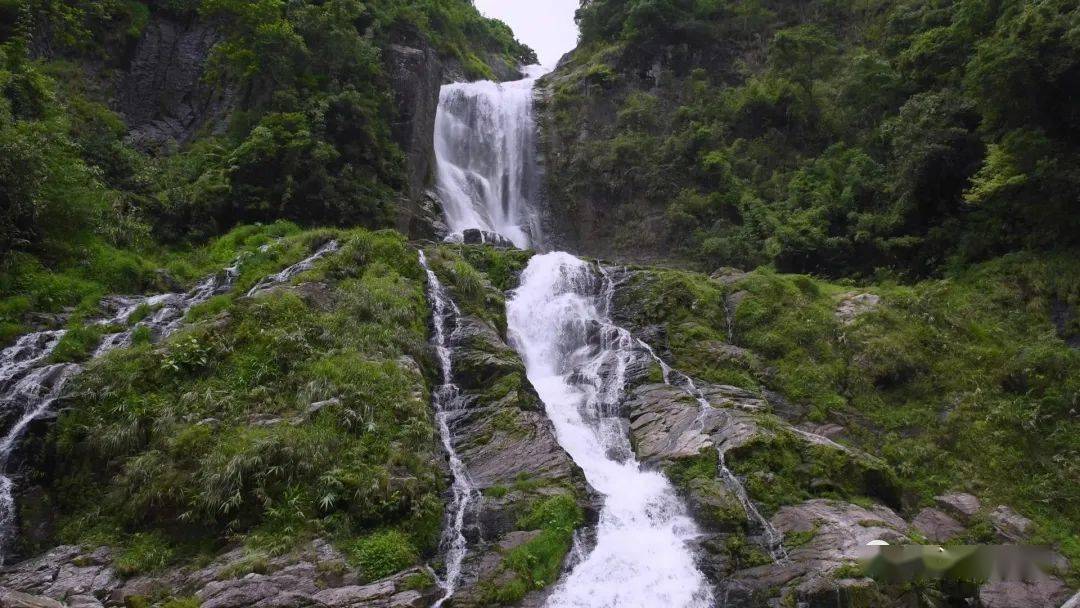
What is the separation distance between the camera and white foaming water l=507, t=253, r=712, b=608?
9891mm

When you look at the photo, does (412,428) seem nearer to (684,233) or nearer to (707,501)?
(707,501)

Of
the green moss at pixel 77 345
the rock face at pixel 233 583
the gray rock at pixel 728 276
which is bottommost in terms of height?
the rock face at pixel 233 583

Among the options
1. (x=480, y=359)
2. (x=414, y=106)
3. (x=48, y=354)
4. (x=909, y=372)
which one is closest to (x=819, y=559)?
(x=480, y=359)

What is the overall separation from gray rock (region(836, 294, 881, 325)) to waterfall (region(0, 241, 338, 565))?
45.2 ft

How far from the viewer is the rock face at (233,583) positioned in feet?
27.3

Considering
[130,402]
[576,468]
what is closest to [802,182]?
[576,468]

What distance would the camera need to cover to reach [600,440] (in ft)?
45.0

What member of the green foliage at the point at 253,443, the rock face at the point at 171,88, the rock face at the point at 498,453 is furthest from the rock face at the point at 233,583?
the rock face at the point at 171,88

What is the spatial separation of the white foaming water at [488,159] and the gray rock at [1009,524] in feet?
64.8

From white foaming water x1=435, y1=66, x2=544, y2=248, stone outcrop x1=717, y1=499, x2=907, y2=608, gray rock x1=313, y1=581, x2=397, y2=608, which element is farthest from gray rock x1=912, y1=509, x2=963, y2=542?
white foaming water x1=435, y1=66, x2=544, y2=248

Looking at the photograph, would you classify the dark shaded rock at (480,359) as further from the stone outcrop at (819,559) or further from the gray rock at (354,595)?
the stone outcrop at (819,559)

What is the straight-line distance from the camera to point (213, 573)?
344 inches

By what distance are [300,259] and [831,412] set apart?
1360 centimetres

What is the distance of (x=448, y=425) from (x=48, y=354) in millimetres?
7551
